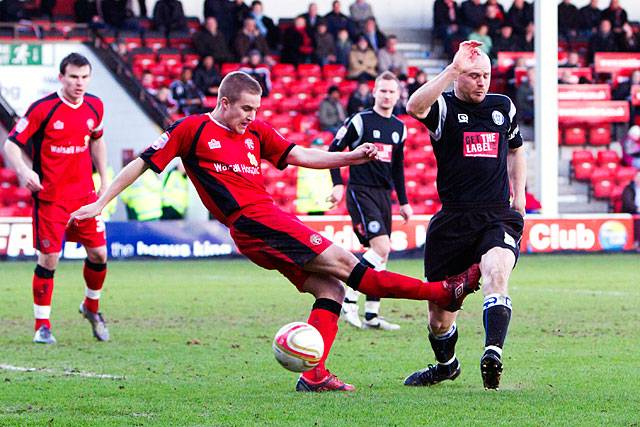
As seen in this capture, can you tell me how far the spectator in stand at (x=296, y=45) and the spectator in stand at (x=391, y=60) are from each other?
1829mm

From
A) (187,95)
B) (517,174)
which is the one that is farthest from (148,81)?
(517,174)

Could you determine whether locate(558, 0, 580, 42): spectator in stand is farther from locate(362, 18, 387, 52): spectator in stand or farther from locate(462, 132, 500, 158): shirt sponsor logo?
locate(462, 132, 500, 158): shirt sponsor logo

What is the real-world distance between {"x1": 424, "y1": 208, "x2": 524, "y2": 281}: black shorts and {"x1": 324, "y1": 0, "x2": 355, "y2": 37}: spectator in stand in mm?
22125

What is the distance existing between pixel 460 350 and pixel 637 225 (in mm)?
14306

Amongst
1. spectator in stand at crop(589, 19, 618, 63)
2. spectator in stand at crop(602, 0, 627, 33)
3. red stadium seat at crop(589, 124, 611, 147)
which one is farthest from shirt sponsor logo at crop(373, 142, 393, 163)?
spectator in stand at crop(602, 0, 627, 33)

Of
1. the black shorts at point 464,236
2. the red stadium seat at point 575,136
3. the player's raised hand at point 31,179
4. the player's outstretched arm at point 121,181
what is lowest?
the red stadium seat at point 575,136

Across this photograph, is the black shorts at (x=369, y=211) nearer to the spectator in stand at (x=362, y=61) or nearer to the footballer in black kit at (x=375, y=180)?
the footballer in black kit at (x=375, y=180)

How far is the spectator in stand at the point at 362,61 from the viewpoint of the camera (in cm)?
2828

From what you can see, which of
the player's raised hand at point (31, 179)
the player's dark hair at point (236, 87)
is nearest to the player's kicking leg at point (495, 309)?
the player's dark hair at point (236, 87)

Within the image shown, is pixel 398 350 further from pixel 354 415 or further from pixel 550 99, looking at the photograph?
pixel 550 99

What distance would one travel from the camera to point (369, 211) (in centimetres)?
1183

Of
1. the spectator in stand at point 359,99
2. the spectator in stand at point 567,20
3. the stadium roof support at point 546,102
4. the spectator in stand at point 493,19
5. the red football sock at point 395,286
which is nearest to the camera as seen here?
the red football sock at point 395,286

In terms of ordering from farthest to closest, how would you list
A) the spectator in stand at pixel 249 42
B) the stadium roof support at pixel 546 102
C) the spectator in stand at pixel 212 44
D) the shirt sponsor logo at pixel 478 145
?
1. the spectator in stand at pixel 249 42
2. the spectator in stand at pixel 212 44
3. the stadium roof support at pixel 546 102
4. the shirt sponsor logo at pixel 478 145

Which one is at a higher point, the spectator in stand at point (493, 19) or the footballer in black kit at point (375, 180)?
the spectator in stand at point (493, 19)
